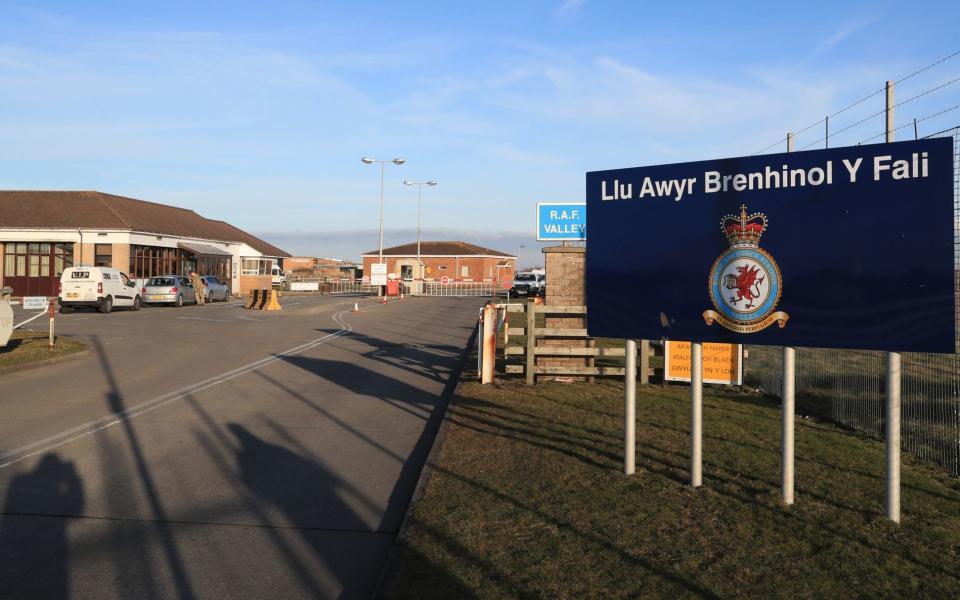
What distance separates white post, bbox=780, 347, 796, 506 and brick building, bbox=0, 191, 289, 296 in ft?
130

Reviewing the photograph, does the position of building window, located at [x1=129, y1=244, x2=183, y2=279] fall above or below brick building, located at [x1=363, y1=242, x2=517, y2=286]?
below

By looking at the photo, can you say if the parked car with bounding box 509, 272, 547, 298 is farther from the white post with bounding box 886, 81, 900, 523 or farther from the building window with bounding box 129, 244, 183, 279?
the white post with bounding box 886, 81, 900, 523

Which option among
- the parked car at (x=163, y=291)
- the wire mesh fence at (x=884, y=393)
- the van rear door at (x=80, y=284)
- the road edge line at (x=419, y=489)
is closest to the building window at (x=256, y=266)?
the parked car at (x=163, y=291)

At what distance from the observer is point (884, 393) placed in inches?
356

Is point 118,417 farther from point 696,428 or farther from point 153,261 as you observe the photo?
point 153,261

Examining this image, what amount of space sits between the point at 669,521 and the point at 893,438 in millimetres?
1691

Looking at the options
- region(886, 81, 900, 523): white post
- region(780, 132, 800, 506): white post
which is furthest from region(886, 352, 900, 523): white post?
region(780, 132, 800, 506): white post

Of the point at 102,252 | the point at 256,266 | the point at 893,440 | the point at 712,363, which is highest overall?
the point at 256,266

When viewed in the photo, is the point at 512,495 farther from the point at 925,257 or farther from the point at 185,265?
the point at 185,265

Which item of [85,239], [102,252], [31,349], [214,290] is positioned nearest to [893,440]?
[31,349]

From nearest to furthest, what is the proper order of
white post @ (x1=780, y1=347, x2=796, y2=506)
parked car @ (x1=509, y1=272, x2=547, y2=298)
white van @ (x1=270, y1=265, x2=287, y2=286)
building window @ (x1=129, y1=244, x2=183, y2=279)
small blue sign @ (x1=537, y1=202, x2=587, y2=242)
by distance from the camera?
1. white post @ (x1=780, y1=347, x2=796, y2=506)
2. small blue sign @ (x1=537, y1=202, x2=587, y2=242)
3. building window @ (x1=129, y1=244, x2=183, y2=279)
4. parked car @ (x1=509, y1=272, x2=547, y2=298)
5. white van @ (x1=270, y1=265, x2=287, y2=286)

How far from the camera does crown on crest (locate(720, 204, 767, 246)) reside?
239 inches

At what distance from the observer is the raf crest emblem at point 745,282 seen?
601cm

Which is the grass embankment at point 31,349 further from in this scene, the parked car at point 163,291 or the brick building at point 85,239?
the brick building at point 85,239
